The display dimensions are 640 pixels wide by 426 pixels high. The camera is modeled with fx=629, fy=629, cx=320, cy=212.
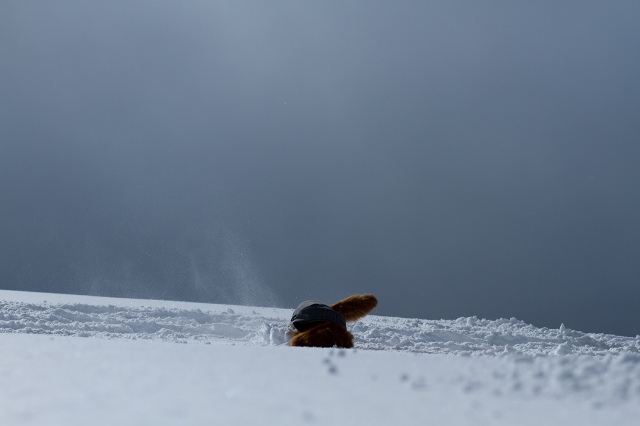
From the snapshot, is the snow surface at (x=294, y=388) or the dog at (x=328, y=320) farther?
the dog at (x=328, y=320)

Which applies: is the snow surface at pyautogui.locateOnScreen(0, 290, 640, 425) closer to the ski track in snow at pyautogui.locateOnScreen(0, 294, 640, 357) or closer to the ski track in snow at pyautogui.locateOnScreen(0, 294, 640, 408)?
the ski track in snow at pyautogui.locateOnScreen(0, 294, 640, 408)

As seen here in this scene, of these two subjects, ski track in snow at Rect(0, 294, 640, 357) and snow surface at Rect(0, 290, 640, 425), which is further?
ski track in snow at Rect(0, 294, 640, 357)

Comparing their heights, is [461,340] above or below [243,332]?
below

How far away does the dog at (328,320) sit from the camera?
3346 mm

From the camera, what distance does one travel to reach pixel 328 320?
391 cm

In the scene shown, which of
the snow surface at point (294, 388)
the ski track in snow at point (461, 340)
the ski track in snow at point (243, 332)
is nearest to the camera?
the snow surface at point (294, 388)

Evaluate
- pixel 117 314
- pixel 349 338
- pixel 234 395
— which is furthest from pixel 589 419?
pixel 117 314

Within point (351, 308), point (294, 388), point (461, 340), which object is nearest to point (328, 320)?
point (351, 308)

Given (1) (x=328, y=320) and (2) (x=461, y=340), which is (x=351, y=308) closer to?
(1) (x=328, y=320)

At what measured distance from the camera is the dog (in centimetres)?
335

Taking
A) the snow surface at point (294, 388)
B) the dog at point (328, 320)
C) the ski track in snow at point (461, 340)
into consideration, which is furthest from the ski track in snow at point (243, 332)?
the snow surface at point (294, 388)

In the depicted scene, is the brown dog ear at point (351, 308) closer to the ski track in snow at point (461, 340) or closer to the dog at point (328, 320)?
the dog at point (328, 320)

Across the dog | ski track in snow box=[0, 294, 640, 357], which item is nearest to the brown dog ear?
the dog

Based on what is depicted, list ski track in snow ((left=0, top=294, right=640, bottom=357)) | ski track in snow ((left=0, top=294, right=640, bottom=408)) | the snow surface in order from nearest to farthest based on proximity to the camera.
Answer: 1. the snow surface
2. ski track in snow ((left=0, top=294, right=640, bottom=408))
3. ski track in snow ((left=0, top=294, right=640, bottom=357))
